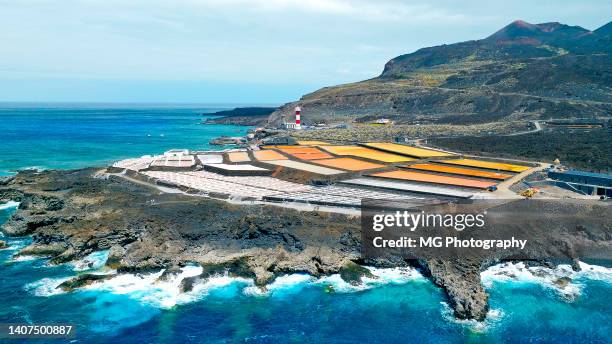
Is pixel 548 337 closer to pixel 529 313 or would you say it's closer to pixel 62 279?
pixel 529 313

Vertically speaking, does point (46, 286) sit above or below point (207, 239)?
below

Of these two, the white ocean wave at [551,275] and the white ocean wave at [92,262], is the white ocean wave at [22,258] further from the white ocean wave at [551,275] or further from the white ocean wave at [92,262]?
the white ocean wave at [551,275]

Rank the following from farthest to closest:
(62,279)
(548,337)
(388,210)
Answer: (388,210) → (62,279) → (548,337)

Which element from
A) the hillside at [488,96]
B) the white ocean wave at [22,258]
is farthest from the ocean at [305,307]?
the hillside at [488,96]

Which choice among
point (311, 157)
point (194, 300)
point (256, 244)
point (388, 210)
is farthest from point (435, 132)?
point (194, 300)

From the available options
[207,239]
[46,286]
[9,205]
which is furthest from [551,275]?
[9,205]

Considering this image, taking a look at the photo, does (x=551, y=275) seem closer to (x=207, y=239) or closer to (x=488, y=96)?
(x=207, y=239)
